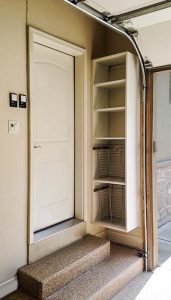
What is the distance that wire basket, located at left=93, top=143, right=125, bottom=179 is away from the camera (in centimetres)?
307

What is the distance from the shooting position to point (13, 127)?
217 cm

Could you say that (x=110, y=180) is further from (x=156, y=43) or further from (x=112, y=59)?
(x=156, y=43)

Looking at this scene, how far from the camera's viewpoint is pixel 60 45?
2.58 m

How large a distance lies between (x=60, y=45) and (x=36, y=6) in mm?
385

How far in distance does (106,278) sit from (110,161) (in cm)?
127

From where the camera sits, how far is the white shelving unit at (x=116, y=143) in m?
2.72

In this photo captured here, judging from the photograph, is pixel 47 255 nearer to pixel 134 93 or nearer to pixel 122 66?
pixel 134 93

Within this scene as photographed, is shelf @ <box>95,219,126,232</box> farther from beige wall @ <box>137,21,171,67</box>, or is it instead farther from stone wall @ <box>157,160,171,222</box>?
beige wall @ <box>137,21,171,67</box>

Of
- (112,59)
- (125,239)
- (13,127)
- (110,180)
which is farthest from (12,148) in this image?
(125,239)

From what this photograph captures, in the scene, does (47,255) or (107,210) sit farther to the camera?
(107,210)

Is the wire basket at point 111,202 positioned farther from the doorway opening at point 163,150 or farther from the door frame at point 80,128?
the doorway opening at point 163,150

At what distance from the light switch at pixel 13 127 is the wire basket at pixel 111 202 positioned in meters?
1.23

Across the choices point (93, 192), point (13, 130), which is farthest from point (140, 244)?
point (13, 130)

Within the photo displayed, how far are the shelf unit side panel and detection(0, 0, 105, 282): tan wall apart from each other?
916 mm
